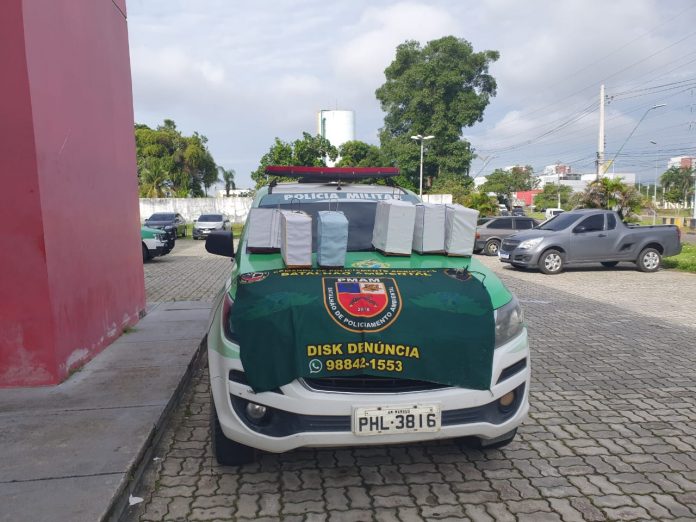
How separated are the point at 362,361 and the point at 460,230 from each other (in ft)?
4.84

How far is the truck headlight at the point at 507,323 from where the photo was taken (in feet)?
10.5

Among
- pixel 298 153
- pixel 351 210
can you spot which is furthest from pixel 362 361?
pixel 298 153

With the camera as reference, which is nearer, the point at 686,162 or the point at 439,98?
the point at 439,98

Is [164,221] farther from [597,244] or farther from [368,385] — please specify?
[368,385]

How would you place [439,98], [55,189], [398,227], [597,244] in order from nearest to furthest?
1. [398,227]
2. [55,189]
3. [597,244]
4. [439,98]

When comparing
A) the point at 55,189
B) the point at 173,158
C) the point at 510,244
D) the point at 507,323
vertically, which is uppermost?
the point at 173,158

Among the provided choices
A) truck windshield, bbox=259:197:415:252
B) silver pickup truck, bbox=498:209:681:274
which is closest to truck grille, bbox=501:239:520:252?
silver pickup truck, bbox=498:209:681:274

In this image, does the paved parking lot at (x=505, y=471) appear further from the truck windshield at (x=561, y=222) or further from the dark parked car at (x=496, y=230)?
the dark parked car at (x=496, y=230)

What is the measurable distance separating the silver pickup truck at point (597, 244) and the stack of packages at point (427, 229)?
10749 millimetres

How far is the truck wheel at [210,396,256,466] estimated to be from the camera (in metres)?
3.34

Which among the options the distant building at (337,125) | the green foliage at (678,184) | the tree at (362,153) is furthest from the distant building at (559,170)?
the tree at (362,153)

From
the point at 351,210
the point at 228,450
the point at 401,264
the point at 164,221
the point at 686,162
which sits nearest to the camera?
the point at 228,450

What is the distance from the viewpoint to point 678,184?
282 ft

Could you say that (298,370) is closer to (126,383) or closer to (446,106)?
Result: (126,383)
